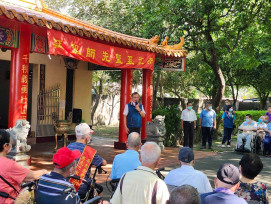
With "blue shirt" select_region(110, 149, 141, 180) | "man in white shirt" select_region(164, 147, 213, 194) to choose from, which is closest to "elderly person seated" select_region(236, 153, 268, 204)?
"man in white shirt" select_region(164, 147, 213, 194)

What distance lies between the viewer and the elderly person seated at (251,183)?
11.6ft

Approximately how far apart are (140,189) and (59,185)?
76cm

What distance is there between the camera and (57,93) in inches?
488

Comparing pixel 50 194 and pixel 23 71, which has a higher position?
pixel 23 71

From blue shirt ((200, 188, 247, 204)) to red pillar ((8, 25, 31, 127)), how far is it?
208 inches

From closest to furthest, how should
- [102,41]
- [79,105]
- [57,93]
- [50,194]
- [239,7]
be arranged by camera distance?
[50,194], [102,41], [239,7], [57,93], [79,105]

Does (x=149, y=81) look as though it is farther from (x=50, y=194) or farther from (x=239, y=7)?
(x=50, y=194)

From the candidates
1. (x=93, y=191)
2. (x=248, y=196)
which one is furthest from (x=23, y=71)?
(x=248, y=196)

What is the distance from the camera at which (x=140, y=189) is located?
9.65ft

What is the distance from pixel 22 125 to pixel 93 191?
133 inches

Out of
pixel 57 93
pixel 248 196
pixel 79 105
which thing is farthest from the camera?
pixel 79 105

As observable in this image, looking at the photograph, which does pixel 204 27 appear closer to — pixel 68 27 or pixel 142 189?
pixel 68 27

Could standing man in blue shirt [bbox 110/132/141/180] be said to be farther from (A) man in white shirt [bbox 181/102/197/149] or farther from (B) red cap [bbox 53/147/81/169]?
(A) man in white shirt [bbox 181/102/197/149]

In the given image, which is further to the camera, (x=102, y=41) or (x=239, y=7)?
(x=239, y=7)
